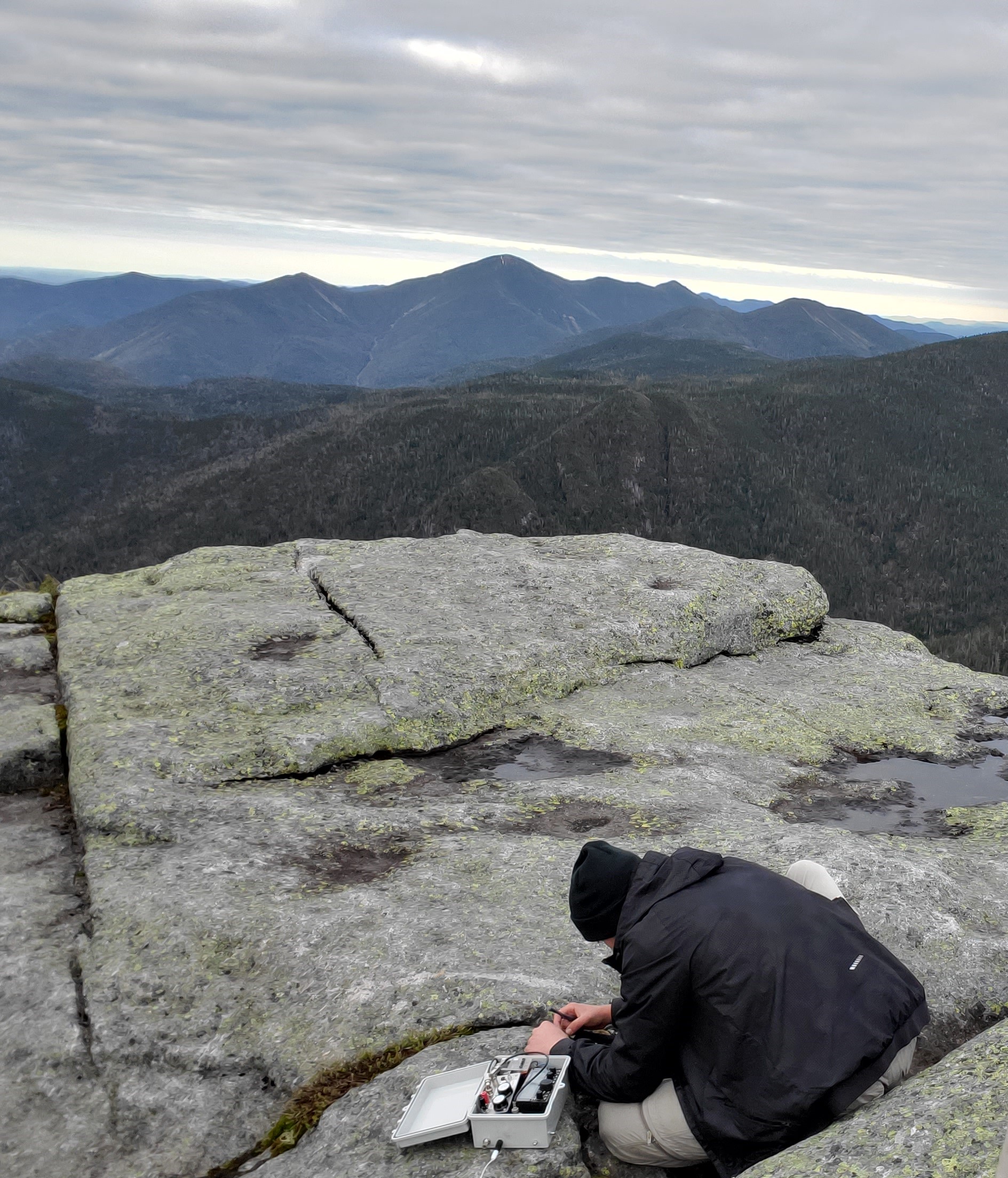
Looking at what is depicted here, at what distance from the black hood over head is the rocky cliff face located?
1718 millimetres

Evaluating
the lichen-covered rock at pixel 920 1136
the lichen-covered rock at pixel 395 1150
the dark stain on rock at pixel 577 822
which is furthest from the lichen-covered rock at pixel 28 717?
the lichen-covered rock at pixel 920 1136

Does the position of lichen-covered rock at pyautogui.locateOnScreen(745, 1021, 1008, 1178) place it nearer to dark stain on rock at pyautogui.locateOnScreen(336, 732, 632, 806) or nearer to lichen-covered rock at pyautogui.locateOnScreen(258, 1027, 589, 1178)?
lichen-covered rock at pyautogui.locateOnScreen(258, 1027, 589, 1178)

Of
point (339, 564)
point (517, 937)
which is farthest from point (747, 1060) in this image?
point (339, 564)

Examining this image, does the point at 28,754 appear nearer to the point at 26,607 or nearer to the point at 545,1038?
the point at 26,607

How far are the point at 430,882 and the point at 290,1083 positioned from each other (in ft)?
8.55

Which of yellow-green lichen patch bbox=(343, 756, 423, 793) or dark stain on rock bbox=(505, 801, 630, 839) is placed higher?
dark stain on rock bbox=(505, 801, 630, 839)

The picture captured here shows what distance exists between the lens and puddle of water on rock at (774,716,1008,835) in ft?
37.8

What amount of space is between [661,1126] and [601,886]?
176cm

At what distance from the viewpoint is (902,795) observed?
12.4 meters

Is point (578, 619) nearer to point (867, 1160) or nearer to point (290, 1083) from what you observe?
point (290, 1083)

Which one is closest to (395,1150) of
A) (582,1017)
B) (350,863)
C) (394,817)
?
(582,1017)

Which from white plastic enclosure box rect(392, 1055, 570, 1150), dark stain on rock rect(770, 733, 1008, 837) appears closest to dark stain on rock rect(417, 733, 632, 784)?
dark stain on rock rect(770, 733, 1008, 837)

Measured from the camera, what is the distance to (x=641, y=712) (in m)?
14.4

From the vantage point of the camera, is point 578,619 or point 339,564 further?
point 339,564
